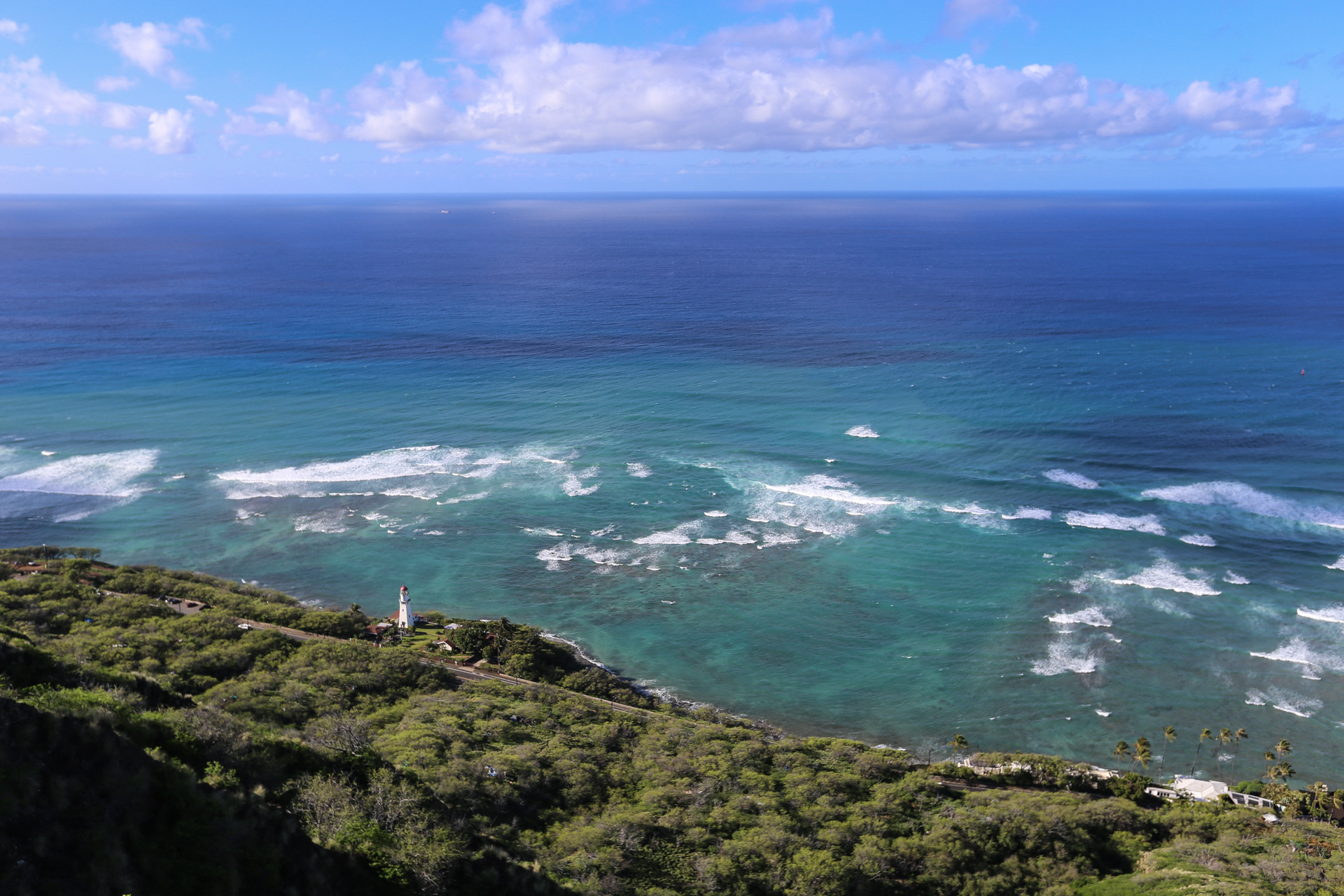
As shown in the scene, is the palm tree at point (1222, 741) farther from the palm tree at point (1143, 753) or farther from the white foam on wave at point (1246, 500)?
the white foam on wave at point (1246, 500)

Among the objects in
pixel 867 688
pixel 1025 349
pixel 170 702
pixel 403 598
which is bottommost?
pixel 867 688

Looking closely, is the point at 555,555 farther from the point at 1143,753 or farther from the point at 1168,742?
the point at 1168,742

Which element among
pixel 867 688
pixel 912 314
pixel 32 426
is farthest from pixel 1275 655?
pixel 32 426

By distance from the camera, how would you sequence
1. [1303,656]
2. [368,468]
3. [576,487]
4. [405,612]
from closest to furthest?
[1303,656]
[405,612]
[576,487]
[368,468]

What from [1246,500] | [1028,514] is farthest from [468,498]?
[1246,500]

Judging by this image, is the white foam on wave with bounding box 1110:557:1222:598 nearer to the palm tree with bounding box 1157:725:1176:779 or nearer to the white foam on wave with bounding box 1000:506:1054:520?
the white foam on wave with bounding box 1000:506:1054:520

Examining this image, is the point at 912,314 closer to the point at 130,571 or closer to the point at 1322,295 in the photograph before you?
the point at 1322,295
